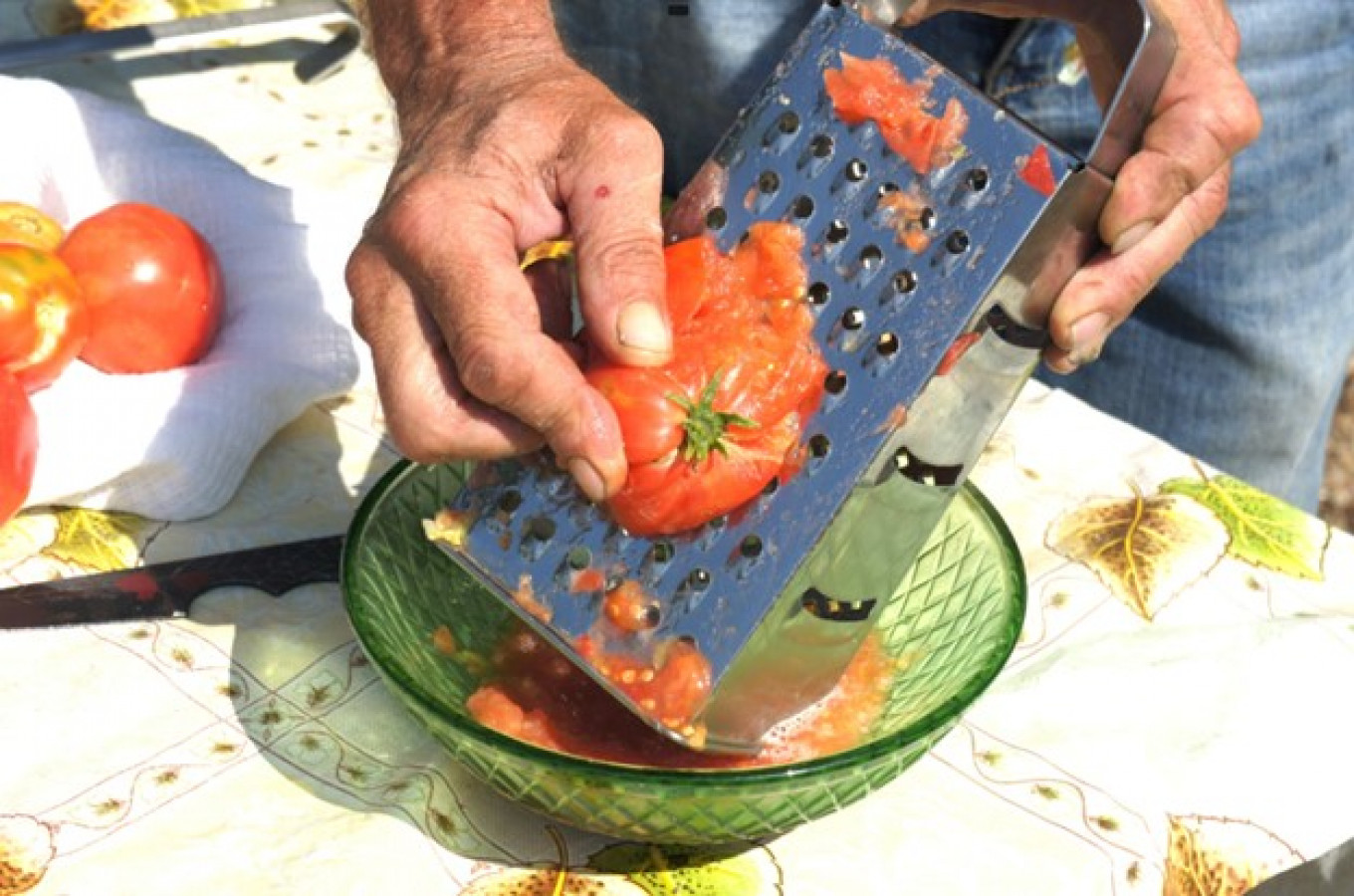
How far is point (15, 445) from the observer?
1448mm

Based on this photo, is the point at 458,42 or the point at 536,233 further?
the point at 458,42

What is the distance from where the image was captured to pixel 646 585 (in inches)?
43.5

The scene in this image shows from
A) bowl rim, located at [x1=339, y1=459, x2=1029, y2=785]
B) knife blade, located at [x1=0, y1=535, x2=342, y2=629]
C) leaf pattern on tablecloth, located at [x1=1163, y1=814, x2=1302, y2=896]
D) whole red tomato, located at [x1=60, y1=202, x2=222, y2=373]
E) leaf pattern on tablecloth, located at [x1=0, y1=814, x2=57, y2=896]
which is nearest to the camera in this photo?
bowl rim, located at [x1=339, y1=459, x2=1029, y2=785]

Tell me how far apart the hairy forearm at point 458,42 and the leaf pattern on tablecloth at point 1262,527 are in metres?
0.82

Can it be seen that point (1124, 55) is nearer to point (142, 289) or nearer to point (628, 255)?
point (628, 255)

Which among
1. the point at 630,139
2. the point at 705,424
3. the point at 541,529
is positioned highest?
the point at 630,139

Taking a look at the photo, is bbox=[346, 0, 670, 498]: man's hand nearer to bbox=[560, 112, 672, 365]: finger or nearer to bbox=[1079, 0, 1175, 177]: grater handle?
bbox=[560, 112, 672, 365]: finger

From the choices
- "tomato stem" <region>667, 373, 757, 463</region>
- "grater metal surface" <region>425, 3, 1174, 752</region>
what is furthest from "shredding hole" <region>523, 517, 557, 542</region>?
"tomato stem" <region>667, 373, 757, 463</region>

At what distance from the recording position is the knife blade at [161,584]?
4.59 feet

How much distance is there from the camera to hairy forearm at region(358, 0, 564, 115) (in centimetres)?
136

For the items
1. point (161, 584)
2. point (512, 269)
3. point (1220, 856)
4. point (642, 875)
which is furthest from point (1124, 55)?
point (161, 584)

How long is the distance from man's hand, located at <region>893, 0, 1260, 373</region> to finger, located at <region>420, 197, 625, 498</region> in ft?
1.28

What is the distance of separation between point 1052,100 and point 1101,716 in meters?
1.02

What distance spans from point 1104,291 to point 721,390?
15.3 inches
